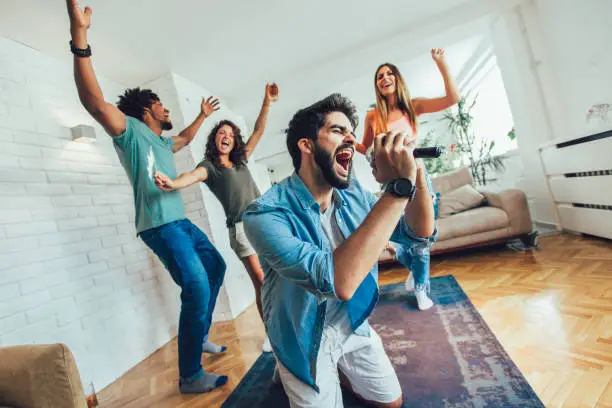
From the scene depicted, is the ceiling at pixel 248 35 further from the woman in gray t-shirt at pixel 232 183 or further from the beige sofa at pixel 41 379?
the beige sofa at pixel 41 379

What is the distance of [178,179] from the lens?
1730 mm

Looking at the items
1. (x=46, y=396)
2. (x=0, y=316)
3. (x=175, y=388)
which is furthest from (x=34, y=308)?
(x=46, y=396)

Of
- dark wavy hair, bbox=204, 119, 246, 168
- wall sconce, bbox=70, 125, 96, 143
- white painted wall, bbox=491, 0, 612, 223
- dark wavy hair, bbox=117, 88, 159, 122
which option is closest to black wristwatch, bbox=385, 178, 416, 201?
dark wavy hair, bbox=204, 119, 246, 168

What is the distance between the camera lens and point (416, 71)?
227 inches

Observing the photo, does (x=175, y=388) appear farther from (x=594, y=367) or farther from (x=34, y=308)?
(x=594, y=367)

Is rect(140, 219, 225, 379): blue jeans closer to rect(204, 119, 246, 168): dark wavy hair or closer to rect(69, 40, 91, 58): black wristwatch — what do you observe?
rect(204, 119, 246, 168): dark wavy hair

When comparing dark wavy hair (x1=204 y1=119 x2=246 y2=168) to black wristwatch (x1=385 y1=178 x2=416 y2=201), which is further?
dark wavy hair (x1=204 y1=119 x2=246 y2=168)

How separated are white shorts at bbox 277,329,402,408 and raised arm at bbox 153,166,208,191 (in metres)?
1.04

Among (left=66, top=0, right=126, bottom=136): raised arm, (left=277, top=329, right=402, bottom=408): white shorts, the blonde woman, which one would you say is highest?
(left=66, top=0, right=126, bottom=136): raised arm

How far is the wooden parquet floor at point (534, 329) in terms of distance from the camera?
122cm

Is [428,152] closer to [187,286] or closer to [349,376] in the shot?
[349,376]

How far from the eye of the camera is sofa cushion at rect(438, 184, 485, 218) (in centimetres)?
334

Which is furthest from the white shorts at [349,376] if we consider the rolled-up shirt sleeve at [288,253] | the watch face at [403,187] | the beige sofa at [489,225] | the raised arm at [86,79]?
the beige sofa at [489,225]

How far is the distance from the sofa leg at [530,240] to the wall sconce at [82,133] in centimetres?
381
